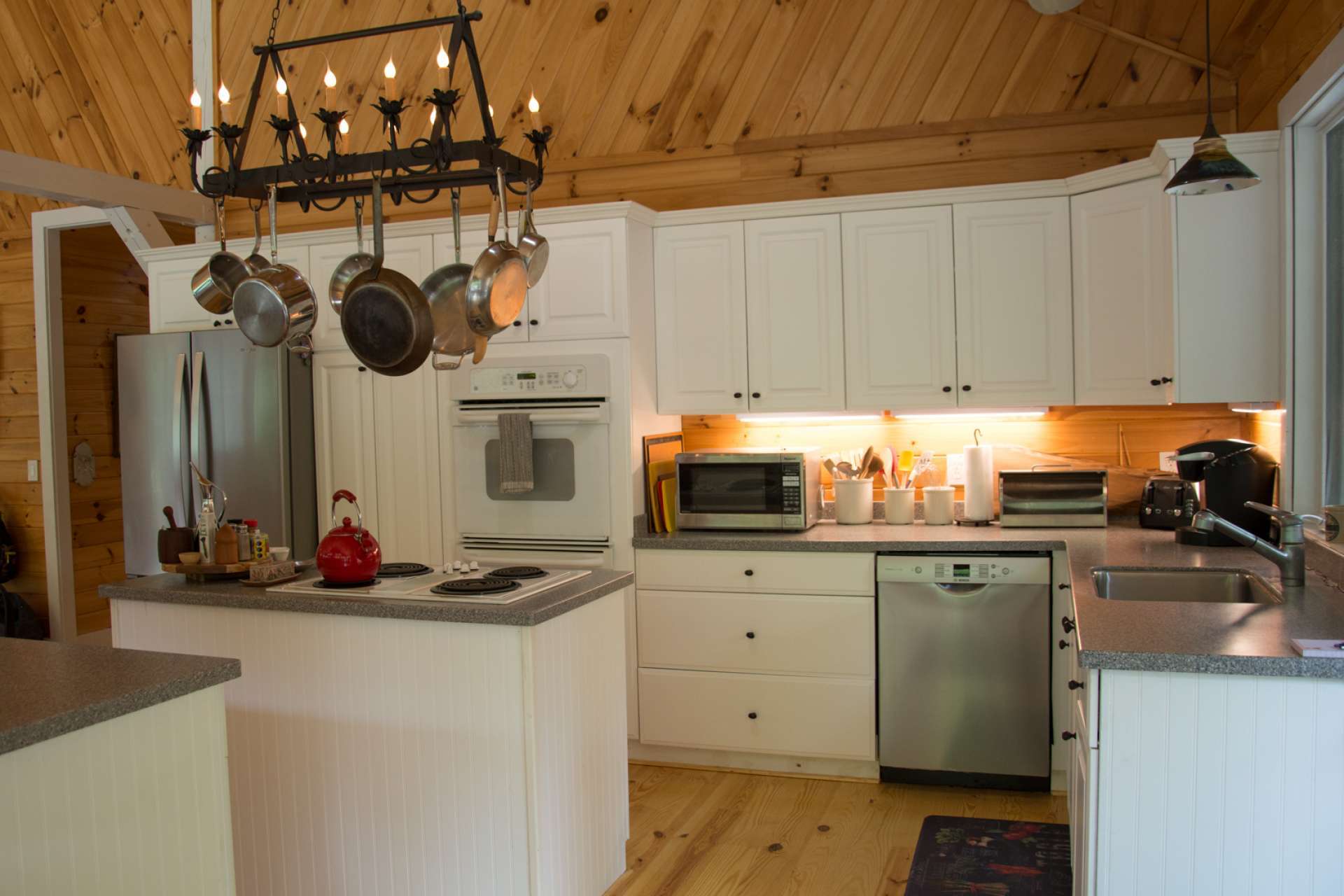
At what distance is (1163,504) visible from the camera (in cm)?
371

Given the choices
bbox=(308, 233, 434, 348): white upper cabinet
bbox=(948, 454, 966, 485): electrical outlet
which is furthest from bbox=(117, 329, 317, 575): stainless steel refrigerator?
bbox=(948, 454, 966, 485): electrical outlet

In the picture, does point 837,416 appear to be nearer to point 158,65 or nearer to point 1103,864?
point 1103,864

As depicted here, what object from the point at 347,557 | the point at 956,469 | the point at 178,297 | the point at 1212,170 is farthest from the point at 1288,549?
the point at 178,297

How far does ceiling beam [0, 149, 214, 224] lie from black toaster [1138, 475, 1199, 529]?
443cm

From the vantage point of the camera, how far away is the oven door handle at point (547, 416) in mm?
4008

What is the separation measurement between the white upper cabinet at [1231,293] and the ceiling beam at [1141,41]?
66cm

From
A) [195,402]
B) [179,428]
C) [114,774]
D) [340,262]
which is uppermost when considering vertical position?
[340,262]

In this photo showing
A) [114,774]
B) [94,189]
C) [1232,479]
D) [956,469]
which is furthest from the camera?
[94,189]

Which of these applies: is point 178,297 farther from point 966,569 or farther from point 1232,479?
point 1232,479

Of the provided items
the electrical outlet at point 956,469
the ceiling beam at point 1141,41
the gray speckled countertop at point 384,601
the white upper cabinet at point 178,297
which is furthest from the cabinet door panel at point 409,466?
the ceiling beam at point 1141,41

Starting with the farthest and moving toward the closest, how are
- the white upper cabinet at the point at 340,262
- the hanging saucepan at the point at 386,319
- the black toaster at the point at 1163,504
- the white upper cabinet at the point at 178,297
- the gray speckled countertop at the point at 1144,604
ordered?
the white upper cabinet at the point at 178,297
the white upper cabinet at the point at 340,262
the black toaster at the point at 1163,504
the hanging saucepan at the point at 386,319
the gray speckled countertop at the point at 1144,604

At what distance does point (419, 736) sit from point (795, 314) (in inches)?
84.6

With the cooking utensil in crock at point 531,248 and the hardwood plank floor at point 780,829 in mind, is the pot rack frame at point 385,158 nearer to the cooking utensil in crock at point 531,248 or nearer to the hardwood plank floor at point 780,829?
the cooking utensil in crock at point 531,248

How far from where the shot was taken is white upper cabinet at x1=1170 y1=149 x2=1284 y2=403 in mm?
3336
